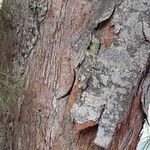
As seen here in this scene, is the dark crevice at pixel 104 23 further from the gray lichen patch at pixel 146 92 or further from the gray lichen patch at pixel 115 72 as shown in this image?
the gray lichen patch at pixel 146 92

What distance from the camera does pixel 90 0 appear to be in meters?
0.66

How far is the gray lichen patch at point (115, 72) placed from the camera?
2.02ft

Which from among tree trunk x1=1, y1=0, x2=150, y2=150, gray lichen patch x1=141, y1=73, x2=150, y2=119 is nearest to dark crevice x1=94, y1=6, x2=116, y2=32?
tree trunk x1=1, y1=0, x2=150, y2=150

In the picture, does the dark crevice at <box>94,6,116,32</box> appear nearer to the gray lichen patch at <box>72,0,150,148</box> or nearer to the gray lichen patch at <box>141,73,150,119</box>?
the gray lichen patch at <box>72,0,150,148</box>

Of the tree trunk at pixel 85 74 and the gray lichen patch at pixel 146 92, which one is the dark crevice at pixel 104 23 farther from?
the gray lichen patch at pixel 146 92

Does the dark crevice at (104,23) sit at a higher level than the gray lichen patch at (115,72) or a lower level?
higher

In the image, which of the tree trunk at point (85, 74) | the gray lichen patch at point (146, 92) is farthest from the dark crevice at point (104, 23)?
the gray lichen patch at point (146, 92)

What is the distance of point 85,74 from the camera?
0.63 meters

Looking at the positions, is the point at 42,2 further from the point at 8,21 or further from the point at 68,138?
the point at 68,138

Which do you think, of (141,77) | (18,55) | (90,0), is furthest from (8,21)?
(141,77)

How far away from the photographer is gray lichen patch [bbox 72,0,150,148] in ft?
2.02

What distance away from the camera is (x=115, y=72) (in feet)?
2.05

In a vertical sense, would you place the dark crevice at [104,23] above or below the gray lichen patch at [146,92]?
above

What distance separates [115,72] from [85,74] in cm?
5
